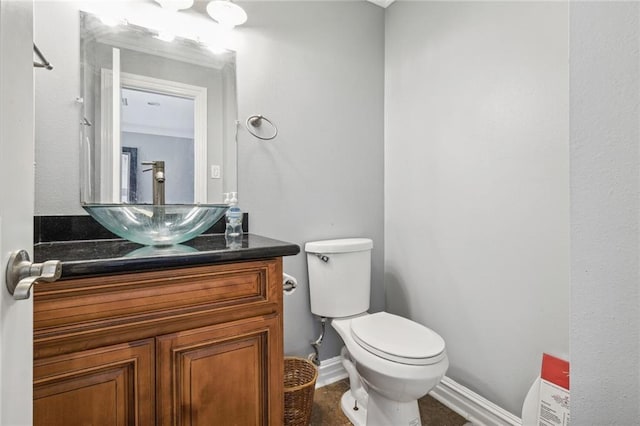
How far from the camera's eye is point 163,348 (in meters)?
0.84

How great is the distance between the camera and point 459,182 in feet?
5.09

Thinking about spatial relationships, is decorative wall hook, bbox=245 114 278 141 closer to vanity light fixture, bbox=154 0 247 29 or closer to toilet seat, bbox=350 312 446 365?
vanity light fixture, bbox=154 0 247 29

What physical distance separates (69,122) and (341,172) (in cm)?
128

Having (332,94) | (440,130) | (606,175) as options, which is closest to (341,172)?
(332,94)

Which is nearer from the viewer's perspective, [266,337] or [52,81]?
[266,337]

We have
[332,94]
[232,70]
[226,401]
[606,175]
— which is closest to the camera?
[606,175]

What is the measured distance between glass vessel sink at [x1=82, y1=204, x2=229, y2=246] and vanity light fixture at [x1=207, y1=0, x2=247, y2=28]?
930mm

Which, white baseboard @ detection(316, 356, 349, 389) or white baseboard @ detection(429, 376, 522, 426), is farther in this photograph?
white baseboard @ detection(316, 356, 349, 389)

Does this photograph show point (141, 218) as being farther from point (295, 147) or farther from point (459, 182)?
A: point (459, 182)

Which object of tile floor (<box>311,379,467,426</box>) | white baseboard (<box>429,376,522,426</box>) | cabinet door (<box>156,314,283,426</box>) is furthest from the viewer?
tile floor (<box>311,379,467,426</box>)

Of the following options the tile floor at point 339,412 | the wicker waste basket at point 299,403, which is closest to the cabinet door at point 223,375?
the wicker waste basket at point 299,403

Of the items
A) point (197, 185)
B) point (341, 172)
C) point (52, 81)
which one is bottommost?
point (197, 185)

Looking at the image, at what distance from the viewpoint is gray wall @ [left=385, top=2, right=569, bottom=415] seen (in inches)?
47.6

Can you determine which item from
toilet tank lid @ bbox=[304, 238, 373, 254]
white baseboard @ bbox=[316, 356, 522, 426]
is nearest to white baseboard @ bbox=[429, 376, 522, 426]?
white baseboard @ bbox=[316, 356, 522, 426]
